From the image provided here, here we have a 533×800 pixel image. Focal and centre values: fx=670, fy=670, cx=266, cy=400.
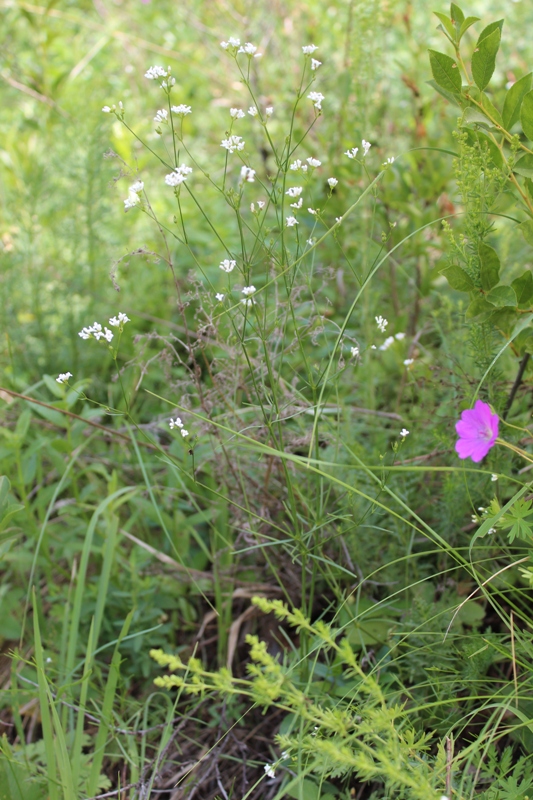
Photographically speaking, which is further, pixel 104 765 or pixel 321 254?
pixel 321 254

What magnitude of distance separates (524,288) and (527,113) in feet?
1.01

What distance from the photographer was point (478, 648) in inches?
45.3

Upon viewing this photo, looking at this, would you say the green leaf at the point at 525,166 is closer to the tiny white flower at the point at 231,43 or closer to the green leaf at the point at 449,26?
the green leaf at the point at 449,26

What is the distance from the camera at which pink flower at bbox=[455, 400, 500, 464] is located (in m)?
1.11

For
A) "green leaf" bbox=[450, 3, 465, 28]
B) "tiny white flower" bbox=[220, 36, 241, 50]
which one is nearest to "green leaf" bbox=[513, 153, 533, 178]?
"green leaf" bbox=[450, 3, 465, 28]

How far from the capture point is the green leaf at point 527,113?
3.84 feet

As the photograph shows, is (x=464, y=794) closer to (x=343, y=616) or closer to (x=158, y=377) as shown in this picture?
(x=343, y=616)

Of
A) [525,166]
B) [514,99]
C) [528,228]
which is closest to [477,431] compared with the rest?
[528,228]

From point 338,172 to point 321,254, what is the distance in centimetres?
37

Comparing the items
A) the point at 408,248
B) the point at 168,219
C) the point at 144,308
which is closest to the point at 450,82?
the point at 408,248

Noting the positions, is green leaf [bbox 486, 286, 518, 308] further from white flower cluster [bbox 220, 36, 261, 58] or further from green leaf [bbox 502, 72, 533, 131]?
white flower cluster [bbox 220, 36, 261, 58]

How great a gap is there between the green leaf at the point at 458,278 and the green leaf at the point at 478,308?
3 cm

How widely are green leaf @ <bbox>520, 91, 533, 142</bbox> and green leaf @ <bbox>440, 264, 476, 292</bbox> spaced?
10.1 inches

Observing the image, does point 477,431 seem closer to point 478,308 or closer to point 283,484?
point 478,308
